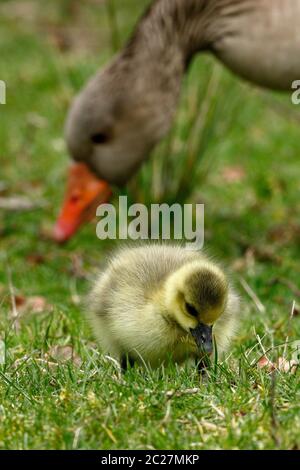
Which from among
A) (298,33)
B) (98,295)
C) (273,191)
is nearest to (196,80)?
(273,191)

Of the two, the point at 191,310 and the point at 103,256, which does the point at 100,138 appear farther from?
the point at 191,310

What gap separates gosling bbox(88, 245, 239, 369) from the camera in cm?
343

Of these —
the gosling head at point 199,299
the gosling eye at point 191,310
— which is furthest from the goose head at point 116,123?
the gosling eye at point 191,310

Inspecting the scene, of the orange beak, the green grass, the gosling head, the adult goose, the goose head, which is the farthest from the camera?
the orange beak

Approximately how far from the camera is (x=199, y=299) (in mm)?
3395

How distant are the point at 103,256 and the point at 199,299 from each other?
4064 mm

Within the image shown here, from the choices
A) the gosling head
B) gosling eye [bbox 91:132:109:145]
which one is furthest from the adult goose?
the gosling head

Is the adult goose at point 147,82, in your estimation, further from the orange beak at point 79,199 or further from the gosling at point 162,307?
the gosling at point 162,307

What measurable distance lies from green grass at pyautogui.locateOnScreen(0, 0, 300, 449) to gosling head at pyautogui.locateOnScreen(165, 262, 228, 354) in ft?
0.52

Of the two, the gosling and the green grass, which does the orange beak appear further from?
the gosling

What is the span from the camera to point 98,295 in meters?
3.93

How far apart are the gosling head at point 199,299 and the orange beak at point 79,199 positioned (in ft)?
11.7

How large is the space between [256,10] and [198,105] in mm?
1386

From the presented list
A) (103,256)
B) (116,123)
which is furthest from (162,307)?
(103,256)
